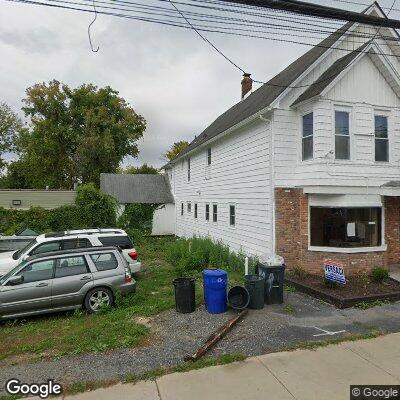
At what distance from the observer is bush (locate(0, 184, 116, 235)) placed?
20266 millimetres

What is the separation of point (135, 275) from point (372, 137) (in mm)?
9615

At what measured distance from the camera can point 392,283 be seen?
1069 centimetres

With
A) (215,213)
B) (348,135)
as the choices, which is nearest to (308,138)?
(348,135)

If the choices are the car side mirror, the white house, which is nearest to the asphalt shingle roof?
the white house

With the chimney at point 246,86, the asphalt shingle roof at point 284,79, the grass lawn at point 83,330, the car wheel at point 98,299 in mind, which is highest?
the chimney at point 246,86

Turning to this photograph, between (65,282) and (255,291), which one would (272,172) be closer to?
(255,291)

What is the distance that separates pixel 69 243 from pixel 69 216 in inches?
393

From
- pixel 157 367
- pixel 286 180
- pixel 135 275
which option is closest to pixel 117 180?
pixel 135 275

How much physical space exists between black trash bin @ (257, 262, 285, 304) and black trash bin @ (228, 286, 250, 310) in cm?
85

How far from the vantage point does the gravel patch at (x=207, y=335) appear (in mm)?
5801

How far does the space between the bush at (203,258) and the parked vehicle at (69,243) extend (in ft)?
7.26

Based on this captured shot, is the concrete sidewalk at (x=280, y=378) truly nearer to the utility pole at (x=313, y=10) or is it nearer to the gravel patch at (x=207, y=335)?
the gravel patch at (x=207, y=335)

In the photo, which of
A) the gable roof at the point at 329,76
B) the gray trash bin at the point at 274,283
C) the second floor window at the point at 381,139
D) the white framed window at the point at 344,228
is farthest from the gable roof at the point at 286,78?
the gray trash bin at the point at 274,283

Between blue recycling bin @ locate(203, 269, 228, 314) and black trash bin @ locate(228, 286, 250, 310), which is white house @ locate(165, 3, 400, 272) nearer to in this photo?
black trash bin @ locate(228, 286, 250, 310)
